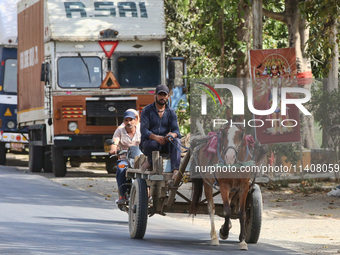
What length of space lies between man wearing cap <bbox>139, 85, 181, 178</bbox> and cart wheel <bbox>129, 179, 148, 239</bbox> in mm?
285

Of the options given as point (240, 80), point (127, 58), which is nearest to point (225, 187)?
point (127, 58)

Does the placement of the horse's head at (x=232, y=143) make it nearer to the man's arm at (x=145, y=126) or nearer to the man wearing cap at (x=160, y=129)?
the man wearing cap at (x=160, y=129)

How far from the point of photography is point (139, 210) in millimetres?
8539

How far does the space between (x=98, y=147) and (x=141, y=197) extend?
32.9 feet

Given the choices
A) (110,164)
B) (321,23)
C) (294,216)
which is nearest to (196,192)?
(294,216)

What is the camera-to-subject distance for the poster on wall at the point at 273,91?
14945mm

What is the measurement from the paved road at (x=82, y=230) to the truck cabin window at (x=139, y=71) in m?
4.12

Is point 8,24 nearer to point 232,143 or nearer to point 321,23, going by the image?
point 321,23

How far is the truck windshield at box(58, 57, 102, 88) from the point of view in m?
17.7

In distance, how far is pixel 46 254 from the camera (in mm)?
7543

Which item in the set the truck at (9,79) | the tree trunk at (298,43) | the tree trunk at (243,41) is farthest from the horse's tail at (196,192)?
the truck at (9,79)

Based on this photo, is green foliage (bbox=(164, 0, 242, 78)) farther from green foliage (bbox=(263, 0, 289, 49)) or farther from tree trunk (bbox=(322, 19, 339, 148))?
tree trunk (bbox=(322, 19, 339, 148))

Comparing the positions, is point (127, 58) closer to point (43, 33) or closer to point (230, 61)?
point (43, 33)

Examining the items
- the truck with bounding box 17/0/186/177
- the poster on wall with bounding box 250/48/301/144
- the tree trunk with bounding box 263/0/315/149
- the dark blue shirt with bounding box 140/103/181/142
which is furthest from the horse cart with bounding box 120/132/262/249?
the tree trunk with bounding box 263/0/315/149
